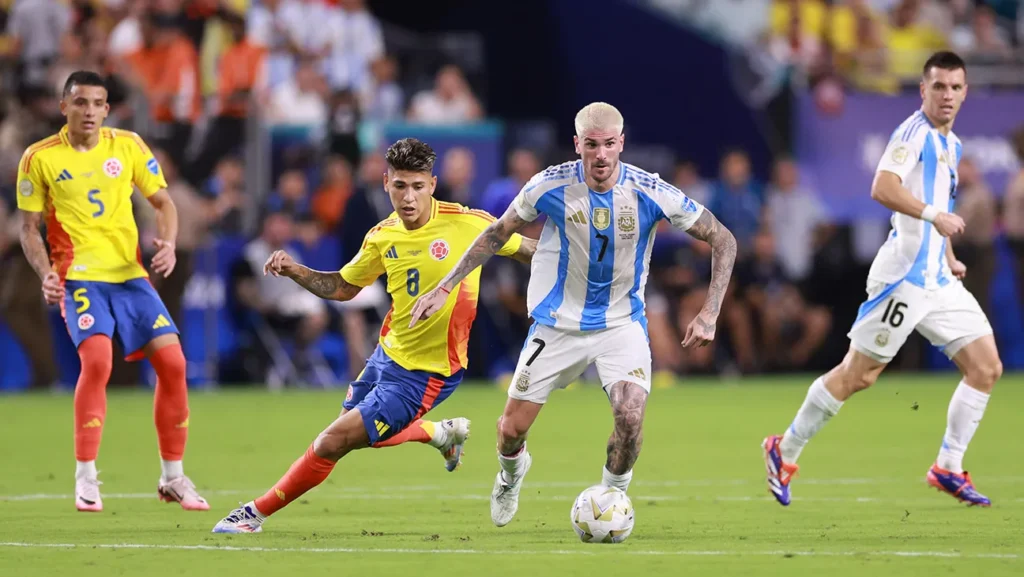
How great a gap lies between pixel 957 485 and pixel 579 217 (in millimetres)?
2986

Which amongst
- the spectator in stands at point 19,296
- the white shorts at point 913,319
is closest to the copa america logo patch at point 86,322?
the white shorts at point 913,319

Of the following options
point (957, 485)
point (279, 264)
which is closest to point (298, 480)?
point (279, 264)

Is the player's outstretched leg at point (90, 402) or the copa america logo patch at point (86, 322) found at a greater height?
the copa america logo patch at point (86, 322)

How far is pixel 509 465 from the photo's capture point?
342 inches

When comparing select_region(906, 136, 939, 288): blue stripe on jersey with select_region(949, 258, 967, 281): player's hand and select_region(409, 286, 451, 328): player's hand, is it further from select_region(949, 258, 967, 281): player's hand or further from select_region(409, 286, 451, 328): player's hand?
select_region(409, 286, 451, 328): player's hand

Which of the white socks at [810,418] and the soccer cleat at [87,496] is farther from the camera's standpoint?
the white socks at [810,418]

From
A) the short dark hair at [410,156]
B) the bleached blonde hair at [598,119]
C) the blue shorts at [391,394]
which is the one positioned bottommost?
the blue shorts at [391,394]

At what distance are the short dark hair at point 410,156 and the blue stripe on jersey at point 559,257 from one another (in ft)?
2.10

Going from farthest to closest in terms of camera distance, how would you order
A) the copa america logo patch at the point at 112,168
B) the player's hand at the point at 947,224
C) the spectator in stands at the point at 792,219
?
the spectator in stands at the point at 792,219, the copa america logo patch at the point at 112,168, the player's hand at the point at 947,224

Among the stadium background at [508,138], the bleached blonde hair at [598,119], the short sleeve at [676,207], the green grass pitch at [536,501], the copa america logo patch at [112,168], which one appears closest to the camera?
the green grass pitch at [536,501]

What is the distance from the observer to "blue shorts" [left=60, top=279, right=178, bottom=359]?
9.77m

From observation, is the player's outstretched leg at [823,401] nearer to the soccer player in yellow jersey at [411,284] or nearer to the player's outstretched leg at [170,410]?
the soccer player in yellow jersey at [411,284]

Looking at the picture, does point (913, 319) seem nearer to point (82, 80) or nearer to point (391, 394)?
point (391, 394)

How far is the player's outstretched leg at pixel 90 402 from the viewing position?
966 centimetres
